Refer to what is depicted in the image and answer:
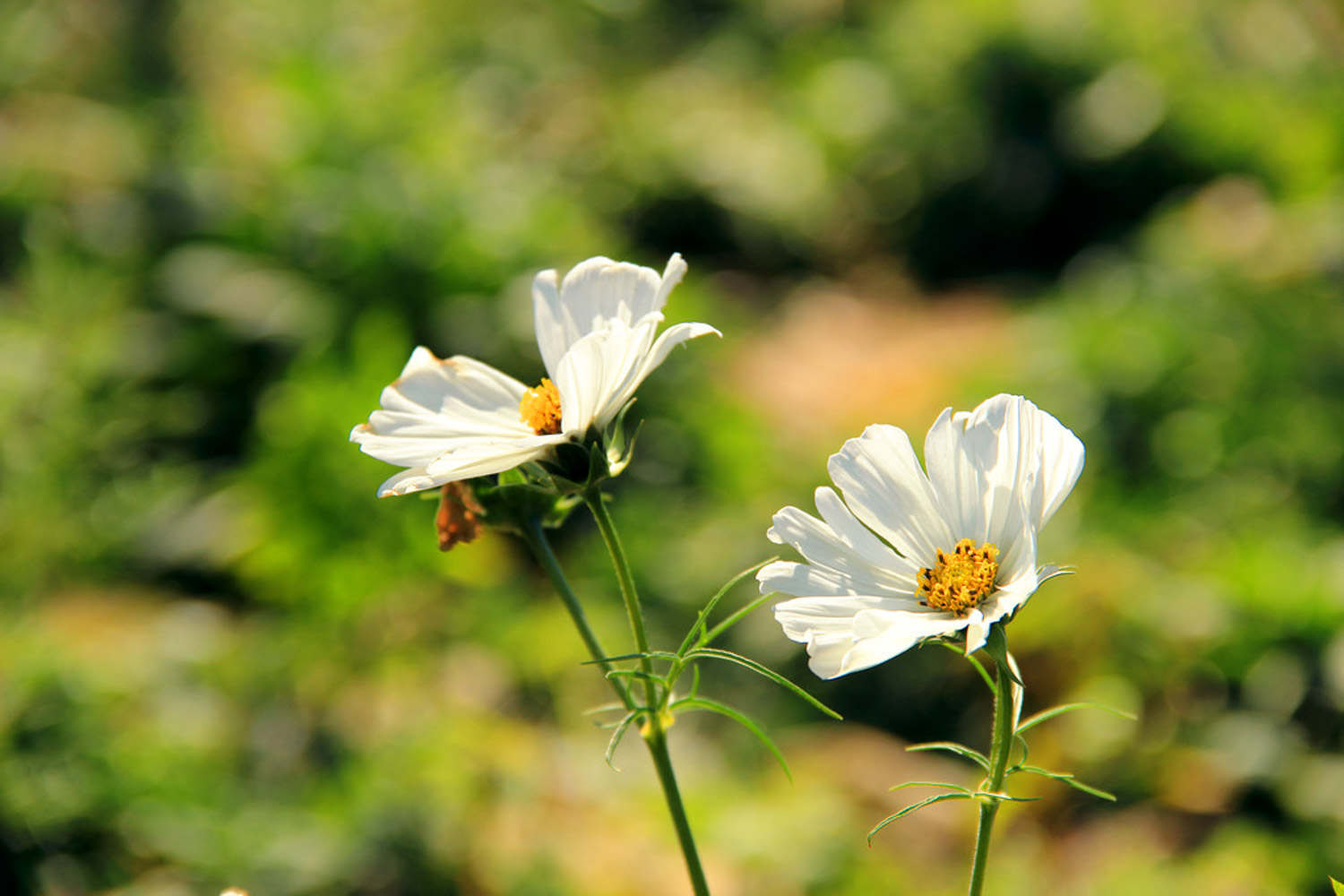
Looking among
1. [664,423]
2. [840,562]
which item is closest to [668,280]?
[840,562]

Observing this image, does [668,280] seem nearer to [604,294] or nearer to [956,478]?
[604,294]

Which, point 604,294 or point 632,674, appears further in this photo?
point 604,294

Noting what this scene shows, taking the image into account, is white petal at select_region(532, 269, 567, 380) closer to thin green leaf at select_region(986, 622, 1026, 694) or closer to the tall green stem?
the tall green stem

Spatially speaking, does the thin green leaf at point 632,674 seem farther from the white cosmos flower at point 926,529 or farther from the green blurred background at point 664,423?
the green blurred background at point 664,423

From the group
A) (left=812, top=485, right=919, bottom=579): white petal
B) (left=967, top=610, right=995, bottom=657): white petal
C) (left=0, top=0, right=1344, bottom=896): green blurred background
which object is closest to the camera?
(left=967, top=610, right=995, bottom=657): white petal

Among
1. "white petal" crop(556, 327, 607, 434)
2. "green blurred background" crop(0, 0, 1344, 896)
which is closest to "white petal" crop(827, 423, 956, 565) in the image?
"white petal" crop(556, 327, 607, 434)

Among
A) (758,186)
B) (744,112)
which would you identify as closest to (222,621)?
(758,186)

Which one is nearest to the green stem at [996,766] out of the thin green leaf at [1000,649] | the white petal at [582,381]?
the thin green leaf at [1000,649]
